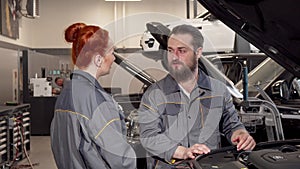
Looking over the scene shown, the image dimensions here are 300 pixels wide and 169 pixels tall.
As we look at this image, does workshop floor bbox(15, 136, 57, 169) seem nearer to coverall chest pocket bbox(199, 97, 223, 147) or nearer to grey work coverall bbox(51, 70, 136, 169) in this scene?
coverall chest pocket bbox(199, 97, 223, 147)

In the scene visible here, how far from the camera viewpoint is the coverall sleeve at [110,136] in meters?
1.73

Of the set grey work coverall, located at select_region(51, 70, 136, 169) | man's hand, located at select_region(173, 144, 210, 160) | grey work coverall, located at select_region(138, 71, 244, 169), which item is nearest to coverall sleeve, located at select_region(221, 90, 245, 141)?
grey work coverall, located at select_region(138, 71, 244, 169)

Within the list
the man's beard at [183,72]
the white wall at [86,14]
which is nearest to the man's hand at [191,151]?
the man's beard at [183,72]

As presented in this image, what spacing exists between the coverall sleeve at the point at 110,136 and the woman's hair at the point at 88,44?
0.24 m

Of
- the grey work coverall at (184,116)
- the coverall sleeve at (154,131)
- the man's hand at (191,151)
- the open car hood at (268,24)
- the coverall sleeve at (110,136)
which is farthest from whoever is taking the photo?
the grey work coverall at (184,116)

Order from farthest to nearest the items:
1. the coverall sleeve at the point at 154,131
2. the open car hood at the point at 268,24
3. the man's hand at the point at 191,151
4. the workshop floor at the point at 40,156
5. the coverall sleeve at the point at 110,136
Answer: the workshop floor at the point at 40,156 → the coverall sleeve at the point at 154,131 → the man's hand at the point at 191,151 → the coverall sleeve at the point at 110,136 → the open car hood at the point at 268,24

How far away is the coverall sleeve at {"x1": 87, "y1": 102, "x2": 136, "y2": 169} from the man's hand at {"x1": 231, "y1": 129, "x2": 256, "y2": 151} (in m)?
0.53

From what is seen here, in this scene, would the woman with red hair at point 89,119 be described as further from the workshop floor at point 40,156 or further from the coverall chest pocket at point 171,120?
the workshop floor at point 40,156

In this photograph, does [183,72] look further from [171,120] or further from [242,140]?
[242,140]

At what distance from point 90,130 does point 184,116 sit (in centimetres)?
63

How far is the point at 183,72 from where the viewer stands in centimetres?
223

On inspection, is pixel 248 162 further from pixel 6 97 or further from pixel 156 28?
pixel 6 97

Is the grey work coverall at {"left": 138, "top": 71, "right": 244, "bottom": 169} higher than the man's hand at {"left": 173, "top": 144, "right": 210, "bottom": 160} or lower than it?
higher

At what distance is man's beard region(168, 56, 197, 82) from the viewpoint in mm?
2230
